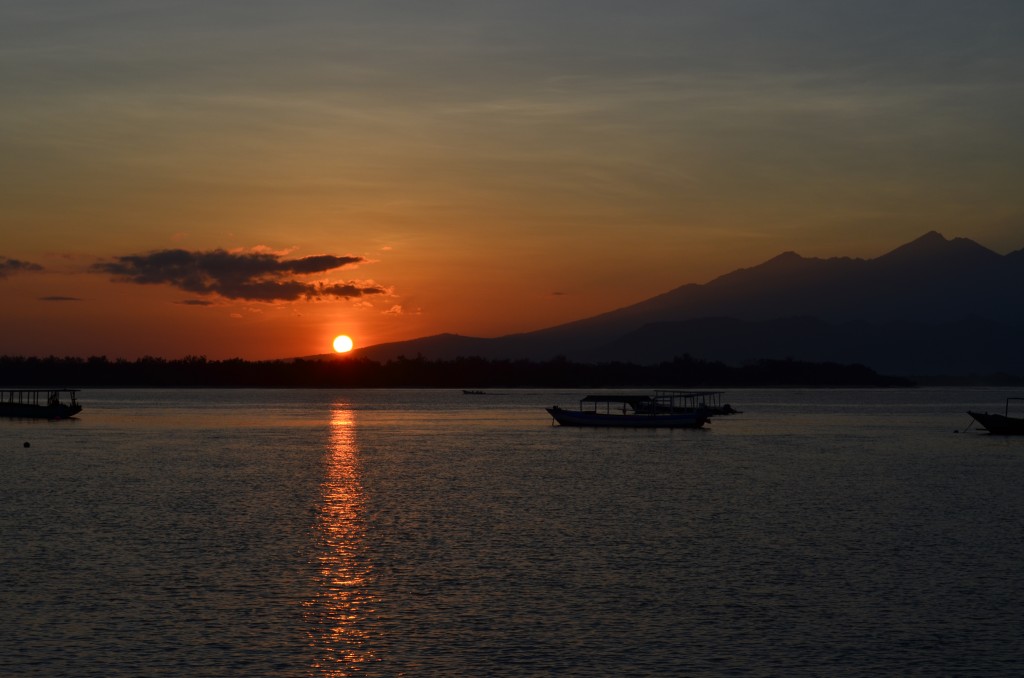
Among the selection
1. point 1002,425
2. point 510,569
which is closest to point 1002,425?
A: point 1002,425

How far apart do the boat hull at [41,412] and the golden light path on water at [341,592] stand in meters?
110

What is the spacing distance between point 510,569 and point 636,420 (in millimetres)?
104658

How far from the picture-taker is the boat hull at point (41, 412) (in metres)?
164

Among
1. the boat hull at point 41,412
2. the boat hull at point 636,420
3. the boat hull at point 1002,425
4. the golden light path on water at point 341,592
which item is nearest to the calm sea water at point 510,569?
the golden light path on water at point 341,592

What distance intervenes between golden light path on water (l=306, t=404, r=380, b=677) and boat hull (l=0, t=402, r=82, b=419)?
4338 inches

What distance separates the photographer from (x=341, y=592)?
35.2m

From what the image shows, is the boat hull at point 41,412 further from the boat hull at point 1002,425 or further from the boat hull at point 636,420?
the boat hull at point 1002,425

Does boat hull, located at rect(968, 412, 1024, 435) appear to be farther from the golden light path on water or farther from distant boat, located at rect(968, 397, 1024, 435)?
the golden light path on water

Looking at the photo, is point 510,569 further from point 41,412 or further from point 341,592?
point 41,412

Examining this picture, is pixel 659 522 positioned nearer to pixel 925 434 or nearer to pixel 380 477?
pixel 380 477

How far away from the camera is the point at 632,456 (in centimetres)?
9731

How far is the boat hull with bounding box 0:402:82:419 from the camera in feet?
537

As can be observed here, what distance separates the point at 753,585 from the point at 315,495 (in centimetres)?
3453

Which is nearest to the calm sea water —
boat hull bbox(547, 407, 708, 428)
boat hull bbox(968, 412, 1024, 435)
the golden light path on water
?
the golden light path on water
